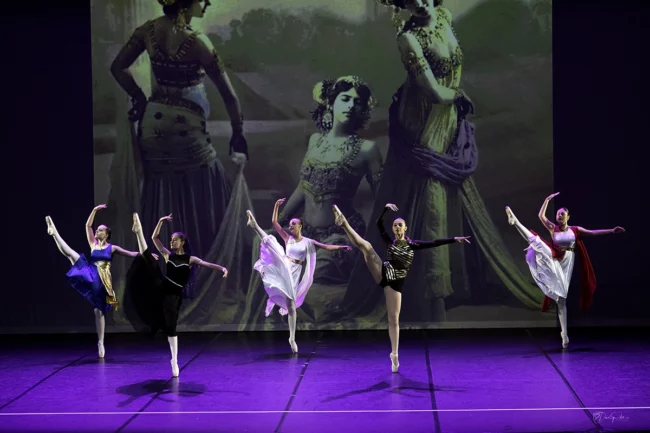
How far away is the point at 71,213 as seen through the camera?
11.6 m

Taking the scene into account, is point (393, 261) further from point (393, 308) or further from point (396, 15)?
point (396, 15)

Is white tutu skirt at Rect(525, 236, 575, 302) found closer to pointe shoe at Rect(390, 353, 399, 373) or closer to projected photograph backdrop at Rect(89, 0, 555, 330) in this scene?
projected photograph backdrop at Rect(89, 0, 555, 330)

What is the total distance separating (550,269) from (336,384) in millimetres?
3093

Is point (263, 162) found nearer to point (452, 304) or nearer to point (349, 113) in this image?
point (349, 113)

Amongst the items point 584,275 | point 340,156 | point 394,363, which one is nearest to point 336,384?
point 394,363

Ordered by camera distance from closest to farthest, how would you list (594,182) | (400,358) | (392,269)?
1. (392,269)
2. (400,358)
3. (594,182)

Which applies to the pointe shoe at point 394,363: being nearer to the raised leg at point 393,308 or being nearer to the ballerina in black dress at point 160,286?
the raised leg at point 393,308

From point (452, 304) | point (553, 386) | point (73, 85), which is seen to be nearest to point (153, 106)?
point (73, 85)

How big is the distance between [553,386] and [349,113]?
5148 millimetres

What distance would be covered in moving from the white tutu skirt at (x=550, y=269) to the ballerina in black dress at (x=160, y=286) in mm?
3473

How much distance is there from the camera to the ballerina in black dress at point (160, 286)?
8062 millimetres

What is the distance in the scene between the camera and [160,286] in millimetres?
8125

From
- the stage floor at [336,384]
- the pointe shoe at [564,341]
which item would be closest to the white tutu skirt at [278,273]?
the stage floor at [336,384]

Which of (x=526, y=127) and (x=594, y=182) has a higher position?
(x=526, y=127)
